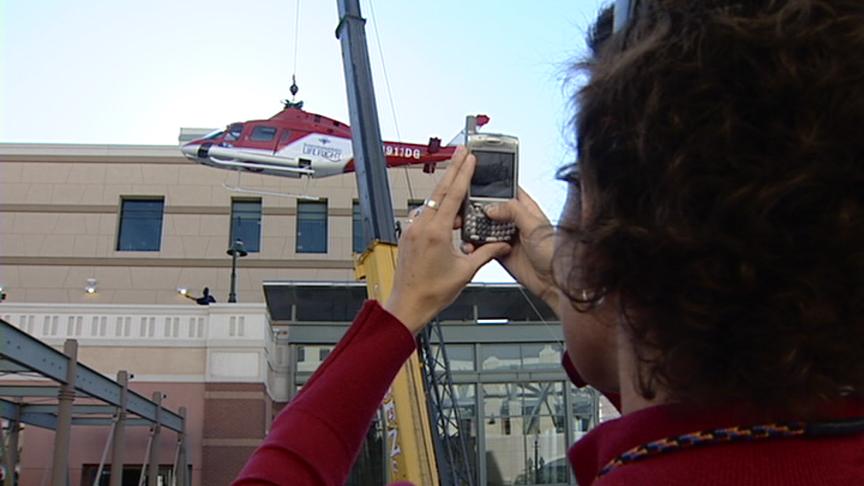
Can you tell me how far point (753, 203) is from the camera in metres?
0.68

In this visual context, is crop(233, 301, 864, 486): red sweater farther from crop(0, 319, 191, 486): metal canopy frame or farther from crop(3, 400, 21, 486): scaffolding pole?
crop(3, 400, 21, 486): scaffolding pole

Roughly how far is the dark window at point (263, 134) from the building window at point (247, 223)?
710 centimetres

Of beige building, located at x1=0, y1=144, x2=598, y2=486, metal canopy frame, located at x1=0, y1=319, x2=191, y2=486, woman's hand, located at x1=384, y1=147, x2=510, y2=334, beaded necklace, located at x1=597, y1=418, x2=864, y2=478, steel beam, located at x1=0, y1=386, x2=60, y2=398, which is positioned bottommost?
beaded necklace, located at x1=597, y1=418, x2=864, y2=478

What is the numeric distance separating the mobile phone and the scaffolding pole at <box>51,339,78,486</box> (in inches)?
310

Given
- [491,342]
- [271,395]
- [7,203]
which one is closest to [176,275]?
[7,203]

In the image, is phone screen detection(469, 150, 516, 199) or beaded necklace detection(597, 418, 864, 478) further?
phone screen detection(469, 150, 516, 199)

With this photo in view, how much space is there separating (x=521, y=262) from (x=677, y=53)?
530mm

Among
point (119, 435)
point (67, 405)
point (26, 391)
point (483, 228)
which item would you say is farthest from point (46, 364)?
point (483, 228)

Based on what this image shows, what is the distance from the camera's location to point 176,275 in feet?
78.5

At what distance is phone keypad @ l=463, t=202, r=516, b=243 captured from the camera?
1215 mm

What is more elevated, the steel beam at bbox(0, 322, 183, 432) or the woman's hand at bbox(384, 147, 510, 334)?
the steel beam at bbox(0, 322, 183, 432)

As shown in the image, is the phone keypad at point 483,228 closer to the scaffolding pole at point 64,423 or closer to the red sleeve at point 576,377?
the red sleeve at point 576,377

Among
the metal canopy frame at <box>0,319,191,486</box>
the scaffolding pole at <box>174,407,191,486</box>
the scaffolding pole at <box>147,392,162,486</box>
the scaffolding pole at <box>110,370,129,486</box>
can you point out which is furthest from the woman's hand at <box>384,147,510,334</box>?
the scaffolding pole at <box>174,407,191,486</box>

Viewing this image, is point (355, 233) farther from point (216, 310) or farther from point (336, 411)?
point (336, 411)
